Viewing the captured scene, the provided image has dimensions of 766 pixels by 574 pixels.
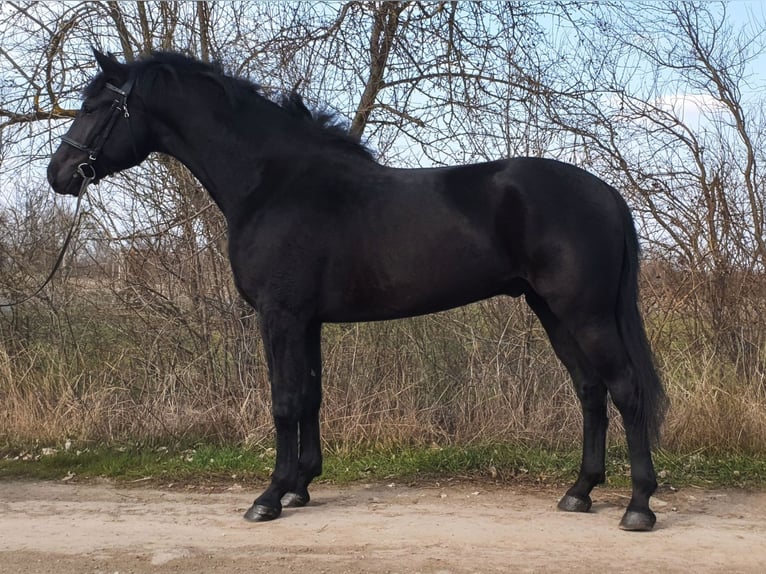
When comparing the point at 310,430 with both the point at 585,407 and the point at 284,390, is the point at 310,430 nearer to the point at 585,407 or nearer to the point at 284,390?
the point at 284,390

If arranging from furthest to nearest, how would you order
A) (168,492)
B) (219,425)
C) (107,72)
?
(219,425) < (168,492) < (107,72)

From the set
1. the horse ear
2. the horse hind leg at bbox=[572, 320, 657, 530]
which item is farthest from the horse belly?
the horse ear

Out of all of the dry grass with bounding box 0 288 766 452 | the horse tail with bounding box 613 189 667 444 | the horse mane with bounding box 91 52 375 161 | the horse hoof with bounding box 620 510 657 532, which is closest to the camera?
the horse hoof with bounding box 620 510 657 532

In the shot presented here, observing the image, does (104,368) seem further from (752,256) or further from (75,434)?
(752,256)

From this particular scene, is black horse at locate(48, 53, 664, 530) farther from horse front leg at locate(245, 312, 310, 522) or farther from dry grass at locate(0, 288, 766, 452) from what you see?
dry grass at locate(0, 288, 766, 452)

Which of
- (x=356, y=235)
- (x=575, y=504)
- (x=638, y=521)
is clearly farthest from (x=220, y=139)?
(x=638, y=521)

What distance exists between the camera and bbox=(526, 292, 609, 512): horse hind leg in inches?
174

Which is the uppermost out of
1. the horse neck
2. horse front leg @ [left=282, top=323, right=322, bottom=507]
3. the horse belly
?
the horse neck

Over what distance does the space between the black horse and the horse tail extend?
0.03 ft

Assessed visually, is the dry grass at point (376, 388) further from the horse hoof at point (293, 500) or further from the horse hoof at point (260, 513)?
the horse hoof at point (260, 513)

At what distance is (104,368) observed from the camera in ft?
22.6

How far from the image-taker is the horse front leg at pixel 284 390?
421cm

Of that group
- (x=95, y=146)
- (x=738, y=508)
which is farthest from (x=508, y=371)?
(x=95, y=146)

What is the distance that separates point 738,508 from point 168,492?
371 cm
